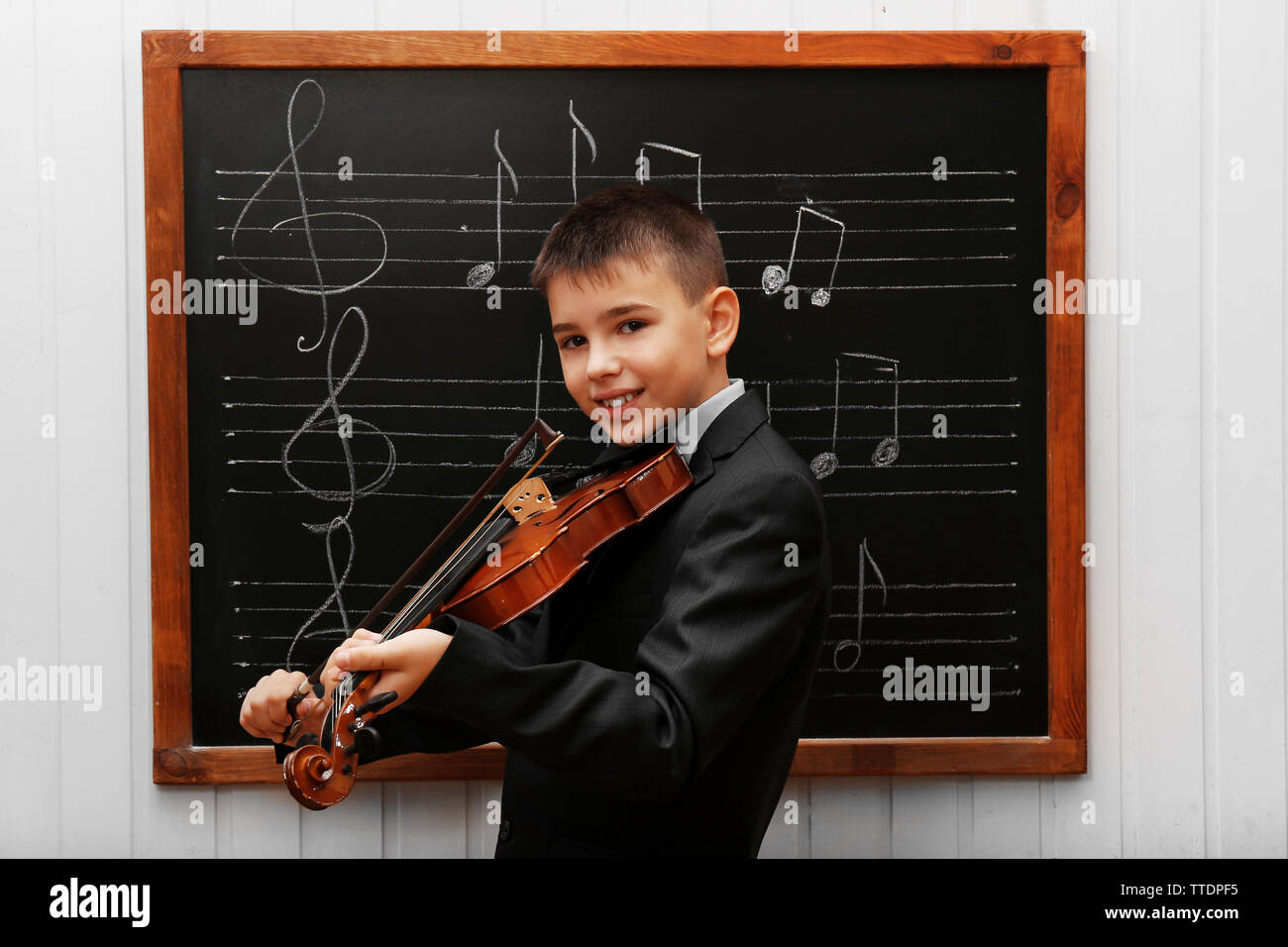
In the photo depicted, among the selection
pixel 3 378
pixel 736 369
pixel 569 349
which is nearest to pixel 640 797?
pixel 569 349

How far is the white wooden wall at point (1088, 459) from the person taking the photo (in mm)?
1643

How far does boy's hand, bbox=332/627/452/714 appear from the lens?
98 centimetres

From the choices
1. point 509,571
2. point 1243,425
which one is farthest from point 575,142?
point 1243,425

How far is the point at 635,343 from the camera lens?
1.18m

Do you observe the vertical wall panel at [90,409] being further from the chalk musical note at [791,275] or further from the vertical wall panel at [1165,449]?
the vertical wall panel at [1165,449]

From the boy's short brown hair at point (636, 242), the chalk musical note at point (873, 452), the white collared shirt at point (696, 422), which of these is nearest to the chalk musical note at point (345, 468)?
the boy's short brown hair at point (636, 242)

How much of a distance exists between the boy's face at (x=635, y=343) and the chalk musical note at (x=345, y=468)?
1.86 feet

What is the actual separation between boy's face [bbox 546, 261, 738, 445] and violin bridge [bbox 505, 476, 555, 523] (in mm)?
118

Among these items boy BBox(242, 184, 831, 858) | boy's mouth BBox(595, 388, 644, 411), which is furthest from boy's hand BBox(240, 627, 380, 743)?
boy's mouth BBox(595, 388, 644, 411)

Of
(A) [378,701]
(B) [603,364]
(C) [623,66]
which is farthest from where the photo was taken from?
(C) [623,66]

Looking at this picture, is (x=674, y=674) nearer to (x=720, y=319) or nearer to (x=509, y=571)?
(x=509, y=571)

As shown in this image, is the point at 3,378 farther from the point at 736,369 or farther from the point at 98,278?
the point at 736,369

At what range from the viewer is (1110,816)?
1682mm

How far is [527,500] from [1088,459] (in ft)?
3.40
